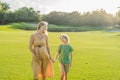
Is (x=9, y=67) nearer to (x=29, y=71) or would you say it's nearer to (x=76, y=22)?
(x=29, y=71)

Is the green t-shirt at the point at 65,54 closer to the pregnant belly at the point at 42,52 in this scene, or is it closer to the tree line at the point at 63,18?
the pregnant belly at the point at 42,52

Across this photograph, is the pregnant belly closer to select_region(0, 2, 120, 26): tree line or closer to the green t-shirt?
the green t-shirt

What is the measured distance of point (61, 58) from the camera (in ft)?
43.0

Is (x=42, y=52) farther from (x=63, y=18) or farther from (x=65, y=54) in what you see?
(x=63, y=18)

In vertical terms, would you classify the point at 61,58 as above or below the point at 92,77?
above

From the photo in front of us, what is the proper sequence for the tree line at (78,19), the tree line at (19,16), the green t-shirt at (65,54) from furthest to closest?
the tree line at (78,19)
the tree line at (19,16)
the green t-shirt at (65,54)

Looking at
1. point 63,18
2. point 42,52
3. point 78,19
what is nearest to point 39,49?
point 42,52

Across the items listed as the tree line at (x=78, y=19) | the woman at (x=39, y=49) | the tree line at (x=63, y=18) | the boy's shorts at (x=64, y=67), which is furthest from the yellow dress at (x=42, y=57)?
the tree line at (x=78, y=19)

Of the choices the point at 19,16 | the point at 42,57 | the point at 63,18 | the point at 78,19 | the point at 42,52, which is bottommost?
the point at 78,19

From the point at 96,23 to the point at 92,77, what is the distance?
352 feet

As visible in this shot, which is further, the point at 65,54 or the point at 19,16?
the point at 19,16

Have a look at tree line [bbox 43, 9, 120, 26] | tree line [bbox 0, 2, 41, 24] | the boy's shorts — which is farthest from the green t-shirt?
tree line [bbox 43, 9, 120, 26]

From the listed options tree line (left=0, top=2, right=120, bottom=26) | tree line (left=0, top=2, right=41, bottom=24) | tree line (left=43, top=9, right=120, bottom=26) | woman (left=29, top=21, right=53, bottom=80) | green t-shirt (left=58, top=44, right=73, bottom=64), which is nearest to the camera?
woman (left=29, top=21, right=53, bottom=80)

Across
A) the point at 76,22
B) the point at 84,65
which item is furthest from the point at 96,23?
the point at 84,65
